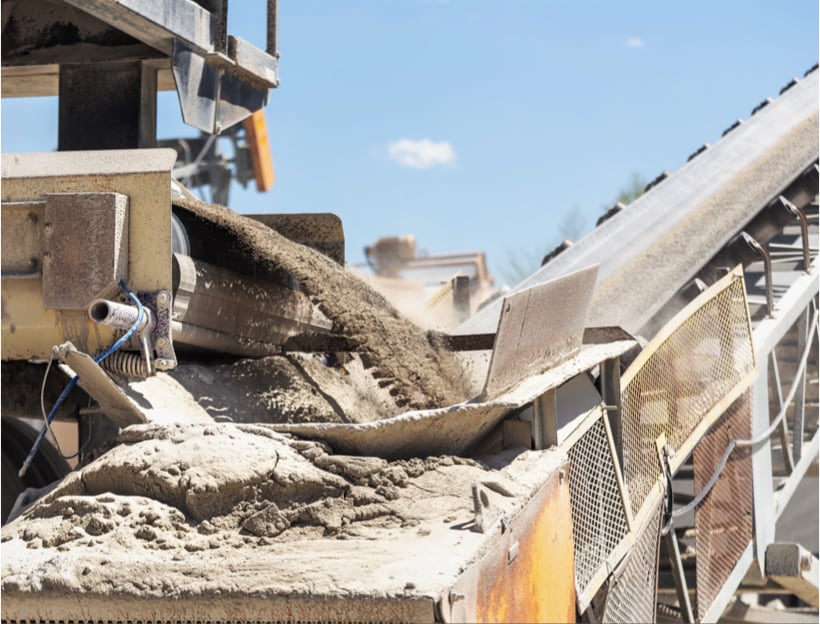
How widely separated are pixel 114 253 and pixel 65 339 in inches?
13.2

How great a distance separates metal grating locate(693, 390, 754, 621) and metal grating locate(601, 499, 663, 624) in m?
0.65

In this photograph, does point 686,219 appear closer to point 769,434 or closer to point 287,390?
point 769,434


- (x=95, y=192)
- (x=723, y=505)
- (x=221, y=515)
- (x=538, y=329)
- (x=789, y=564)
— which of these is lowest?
(x=789, y=564)

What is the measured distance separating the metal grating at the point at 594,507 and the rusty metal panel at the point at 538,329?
10.6 inches

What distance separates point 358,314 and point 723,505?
173 cm

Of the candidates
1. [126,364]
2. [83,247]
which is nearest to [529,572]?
[126,364]

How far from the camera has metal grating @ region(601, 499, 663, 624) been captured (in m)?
3.65

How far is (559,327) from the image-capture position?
3.63m

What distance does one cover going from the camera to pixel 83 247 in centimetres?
349

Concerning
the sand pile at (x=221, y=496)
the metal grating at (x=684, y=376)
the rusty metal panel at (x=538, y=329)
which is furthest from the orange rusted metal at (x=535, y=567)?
the metal grating at (x=684, y=376)

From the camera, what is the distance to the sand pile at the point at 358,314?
14.0ft

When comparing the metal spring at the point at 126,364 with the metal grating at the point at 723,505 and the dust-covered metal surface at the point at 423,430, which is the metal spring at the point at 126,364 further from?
the metal grating at the point at 723,505

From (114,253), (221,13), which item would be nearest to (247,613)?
(114,253)

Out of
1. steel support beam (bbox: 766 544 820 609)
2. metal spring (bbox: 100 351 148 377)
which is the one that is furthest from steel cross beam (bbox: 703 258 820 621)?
metal spring (bbox: 100 351 148 377)
